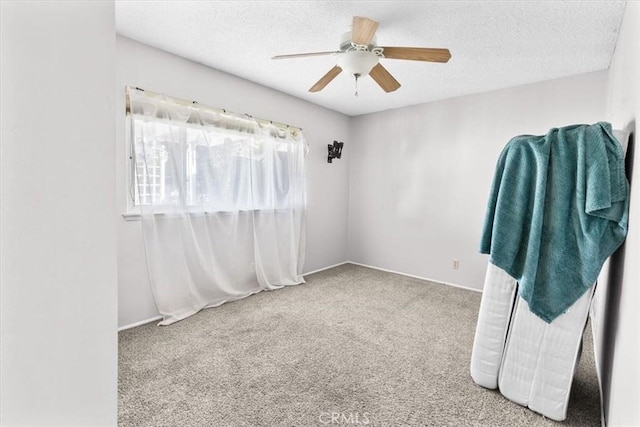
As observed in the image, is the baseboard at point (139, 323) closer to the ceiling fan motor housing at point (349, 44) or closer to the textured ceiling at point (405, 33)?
the textured ceiling at point (405, 33)

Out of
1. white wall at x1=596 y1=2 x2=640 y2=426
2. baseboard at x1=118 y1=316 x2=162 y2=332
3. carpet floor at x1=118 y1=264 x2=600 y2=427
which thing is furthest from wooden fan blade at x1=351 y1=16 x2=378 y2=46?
baseboard at x1=118 y1=316 x2=162 y2=332

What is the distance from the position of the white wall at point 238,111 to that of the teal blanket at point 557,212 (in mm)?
2621

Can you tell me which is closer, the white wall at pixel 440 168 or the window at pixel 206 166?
the window at pixel 206 166

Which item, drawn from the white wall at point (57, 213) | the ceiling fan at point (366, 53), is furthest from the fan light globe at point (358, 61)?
the white wall at point (57, 213)

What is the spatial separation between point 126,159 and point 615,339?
3.30 metres

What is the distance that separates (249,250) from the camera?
11.3 ft

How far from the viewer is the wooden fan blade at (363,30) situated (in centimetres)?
176

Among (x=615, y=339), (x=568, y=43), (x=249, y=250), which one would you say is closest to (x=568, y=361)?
(x=615, y=339)

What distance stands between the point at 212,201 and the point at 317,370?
6.14 ft

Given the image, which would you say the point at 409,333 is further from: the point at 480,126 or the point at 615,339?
the point at 480,126

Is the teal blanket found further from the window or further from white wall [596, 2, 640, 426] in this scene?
the window

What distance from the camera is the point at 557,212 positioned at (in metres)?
1.59

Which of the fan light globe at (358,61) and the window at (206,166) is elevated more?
the fan light globe at (358,61)

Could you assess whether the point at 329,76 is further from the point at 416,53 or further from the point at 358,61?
the point at 416,53
